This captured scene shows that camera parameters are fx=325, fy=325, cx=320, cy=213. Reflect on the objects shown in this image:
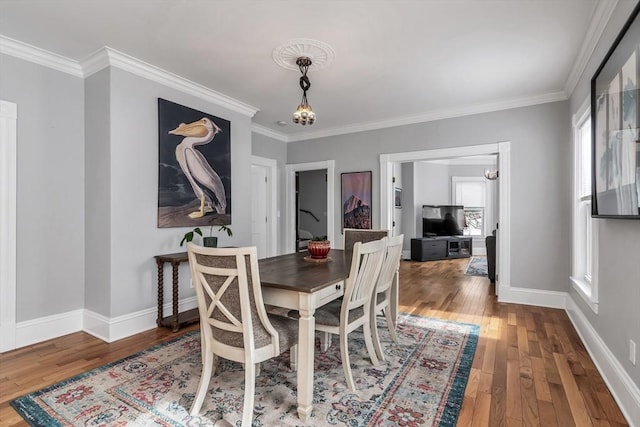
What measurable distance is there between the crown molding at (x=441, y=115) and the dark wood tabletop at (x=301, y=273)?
8.80 feet

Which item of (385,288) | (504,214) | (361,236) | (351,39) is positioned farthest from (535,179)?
(351,39)

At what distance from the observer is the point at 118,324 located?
288cm

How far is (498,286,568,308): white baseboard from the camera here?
376 cm

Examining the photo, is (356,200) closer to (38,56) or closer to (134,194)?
(134,194)

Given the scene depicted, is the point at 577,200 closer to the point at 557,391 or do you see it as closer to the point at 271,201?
the point at 557,391

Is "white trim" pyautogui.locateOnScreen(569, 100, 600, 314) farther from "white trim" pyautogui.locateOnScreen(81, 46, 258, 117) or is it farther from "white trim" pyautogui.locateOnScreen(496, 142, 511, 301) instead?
"white trim" pyautogui.locateOnScreen(81, 46, 258, 117)

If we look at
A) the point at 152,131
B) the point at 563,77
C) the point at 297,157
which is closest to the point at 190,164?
the point at 152,131

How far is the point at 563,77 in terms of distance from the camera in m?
3.32

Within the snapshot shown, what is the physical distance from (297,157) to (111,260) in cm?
348

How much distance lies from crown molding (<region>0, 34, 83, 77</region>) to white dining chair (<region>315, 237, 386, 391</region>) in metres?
3.11

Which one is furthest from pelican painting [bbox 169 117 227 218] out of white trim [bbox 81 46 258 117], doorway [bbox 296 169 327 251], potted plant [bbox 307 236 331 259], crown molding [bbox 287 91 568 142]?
doorway [bbox 296 169 327 251]

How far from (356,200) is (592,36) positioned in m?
3.25

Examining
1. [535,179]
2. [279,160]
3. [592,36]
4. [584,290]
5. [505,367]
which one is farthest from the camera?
[279,160]

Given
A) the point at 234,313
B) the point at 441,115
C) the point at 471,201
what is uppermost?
the point at 441,115
